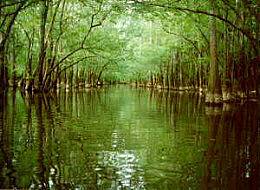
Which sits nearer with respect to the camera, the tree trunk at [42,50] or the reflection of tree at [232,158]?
the reflection of tree at [232,158]

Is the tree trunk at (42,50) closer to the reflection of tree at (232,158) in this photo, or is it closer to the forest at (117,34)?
the forest at (117,34)

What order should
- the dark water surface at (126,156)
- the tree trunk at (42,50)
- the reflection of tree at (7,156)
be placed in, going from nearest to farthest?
1. the reflection of tree at (7,156)
2. the dark water surface at (126,156)
3. the tree trunk at (42,50)

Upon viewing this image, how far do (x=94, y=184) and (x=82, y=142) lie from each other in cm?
361

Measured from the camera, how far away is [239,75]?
2975cm

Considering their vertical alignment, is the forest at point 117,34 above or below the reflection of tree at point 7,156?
above

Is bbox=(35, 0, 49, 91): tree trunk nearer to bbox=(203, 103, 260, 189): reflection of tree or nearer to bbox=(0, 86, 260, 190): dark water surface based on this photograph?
bbox=(0, 86, 260, 190): dark water surface

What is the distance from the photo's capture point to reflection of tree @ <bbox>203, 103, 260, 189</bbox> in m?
6.27

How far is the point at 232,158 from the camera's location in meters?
8.01

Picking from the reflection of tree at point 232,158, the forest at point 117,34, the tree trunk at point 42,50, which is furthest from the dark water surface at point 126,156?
the tree trunk at point 42,50

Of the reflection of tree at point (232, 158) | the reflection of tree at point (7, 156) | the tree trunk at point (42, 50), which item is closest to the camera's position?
the reflection of tree at point (7, 156)

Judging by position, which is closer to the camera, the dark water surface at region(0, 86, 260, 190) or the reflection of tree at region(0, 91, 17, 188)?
the reflection of tree at region(0, 91, 17, 188)

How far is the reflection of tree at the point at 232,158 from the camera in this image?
6.27 meters

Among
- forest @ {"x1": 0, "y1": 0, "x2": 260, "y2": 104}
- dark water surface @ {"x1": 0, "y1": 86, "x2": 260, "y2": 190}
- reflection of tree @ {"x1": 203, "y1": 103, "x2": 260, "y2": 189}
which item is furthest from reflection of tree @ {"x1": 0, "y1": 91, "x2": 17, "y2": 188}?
forest @ {"x1": 0, "y1": 0, "x2": 260, "y2": 104}

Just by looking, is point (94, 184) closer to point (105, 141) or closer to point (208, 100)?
point (105, 141)
